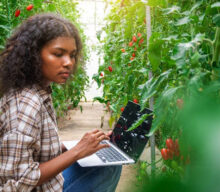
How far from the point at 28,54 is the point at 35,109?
0.76ft

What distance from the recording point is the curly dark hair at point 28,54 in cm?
93

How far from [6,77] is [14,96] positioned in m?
0.14

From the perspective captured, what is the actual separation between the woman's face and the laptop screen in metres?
0.40

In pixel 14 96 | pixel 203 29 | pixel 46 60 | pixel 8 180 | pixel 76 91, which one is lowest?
pixel 76 91

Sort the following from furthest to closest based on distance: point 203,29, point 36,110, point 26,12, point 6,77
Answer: point 26,12 → point 6,77 → point 36,110 → point 203,29

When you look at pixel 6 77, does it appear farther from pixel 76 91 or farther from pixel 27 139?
pixel 76 91

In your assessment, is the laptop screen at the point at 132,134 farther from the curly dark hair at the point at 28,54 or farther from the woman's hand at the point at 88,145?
the curly dark hair at the point at 28,54

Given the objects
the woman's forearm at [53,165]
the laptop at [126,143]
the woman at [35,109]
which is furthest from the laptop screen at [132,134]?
the woman's forearm at [53,165]

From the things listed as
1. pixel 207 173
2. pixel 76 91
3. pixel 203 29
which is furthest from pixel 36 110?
pixel 76 91

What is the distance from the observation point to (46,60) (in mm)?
940

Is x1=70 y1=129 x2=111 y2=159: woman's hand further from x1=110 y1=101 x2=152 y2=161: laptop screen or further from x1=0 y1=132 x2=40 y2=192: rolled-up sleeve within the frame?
x1=110 y1=101 x2=152 y2=161: laptop screen

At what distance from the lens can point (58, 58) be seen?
914 mm

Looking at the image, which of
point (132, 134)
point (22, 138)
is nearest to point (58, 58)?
point (22, 138)

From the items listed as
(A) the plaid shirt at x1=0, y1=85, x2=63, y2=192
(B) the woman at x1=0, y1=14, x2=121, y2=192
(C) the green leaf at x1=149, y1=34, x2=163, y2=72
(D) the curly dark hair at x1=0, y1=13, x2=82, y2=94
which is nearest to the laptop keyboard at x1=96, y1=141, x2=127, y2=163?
(B) the woman at x1=0, y1=14, x2=121, y2=192
